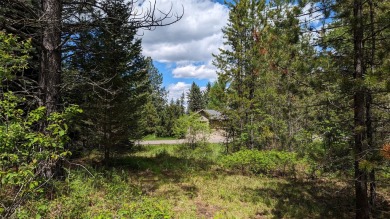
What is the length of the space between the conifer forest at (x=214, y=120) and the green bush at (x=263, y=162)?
7 cm

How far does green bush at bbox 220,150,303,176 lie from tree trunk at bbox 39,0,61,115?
26.1 ft

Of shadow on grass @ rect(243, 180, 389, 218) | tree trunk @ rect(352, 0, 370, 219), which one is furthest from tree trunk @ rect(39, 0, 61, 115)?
tree trunk @ rect(352, 0, 370, 219)

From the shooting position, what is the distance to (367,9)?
666 cm

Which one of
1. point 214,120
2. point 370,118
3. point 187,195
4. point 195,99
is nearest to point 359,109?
point 370,118

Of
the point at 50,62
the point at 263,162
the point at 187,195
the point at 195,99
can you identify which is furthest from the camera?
the point at 195,99

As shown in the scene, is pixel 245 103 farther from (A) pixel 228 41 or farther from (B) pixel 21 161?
(B) pixel 21 161

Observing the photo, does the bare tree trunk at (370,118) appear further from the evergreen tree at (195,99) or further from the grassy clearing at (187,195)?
the evergreen tree at (195,99)

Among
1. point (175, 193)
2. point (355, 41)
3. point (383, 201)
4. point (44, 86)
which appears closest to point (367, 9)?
point (355, 41)

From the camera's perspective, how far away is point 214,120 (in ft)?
49.5

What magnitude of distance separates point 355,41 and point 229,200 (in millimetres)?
5289

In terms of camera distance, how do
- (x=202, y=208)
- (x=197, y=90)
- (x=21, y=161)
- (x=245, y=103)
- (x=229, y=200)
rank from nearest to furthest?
1. (x=21, y=161)
2. (x=202, y=208)
3. (x=229, y=200)
4. (x=245, y=103)
5. (x=197, y=90)

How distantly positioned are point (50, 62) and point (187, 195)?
4.98 metres

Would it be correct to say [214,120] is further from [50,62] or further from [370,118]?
[50,62]

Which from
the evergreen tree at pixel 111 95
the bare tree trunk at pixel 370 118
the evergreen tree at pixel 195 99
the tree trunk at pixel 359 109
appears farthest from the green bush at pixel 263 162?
the evergreen tree at pixel 195 99
